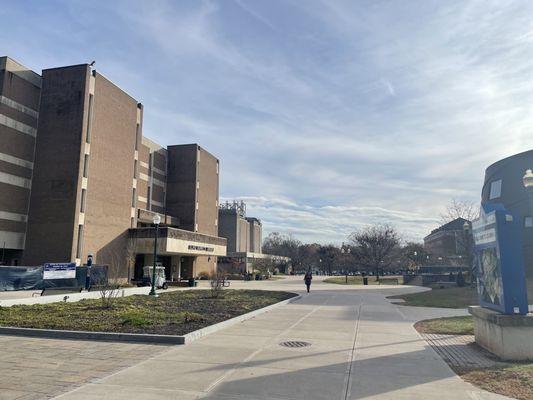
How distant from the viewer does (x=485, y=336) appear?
9.50 meters

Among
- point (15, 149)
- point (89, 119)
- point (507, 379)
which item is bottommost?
point (507, 379)

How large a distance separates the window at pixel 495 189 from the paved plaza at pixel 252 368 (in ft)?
150

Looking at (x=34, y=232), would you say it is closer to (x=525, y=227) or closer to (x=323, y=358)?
(x=323, y=358)

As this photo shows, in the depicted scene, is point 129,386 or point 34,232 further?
point 34,232

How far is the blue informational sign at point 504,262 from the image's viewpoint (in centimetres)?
884

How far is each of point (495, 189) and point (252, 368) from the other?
2063 inches

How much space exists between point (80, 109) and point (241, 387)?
38.3 meters

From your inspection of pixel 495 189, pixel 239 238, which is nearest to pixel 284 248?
pixel 239 238

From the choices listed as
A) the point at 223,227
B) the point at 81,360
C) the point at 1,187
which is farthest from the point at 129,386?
the point at 223,227

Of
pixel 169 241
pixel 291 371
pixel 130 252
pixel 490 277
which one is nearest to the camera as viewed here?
pixel 291 371

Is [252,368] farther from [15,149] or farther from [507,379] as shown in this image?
[15,149]

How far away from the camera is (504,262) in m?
9.04

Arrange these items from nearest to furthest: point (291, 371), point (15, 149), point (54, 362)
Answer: point (291, 371) < point (54, 362) < point (15, 149)

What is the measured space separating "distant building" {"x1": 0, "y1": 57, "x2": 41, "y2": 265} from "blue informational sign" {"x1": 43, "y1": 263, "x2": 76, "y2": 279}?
46.2ft
